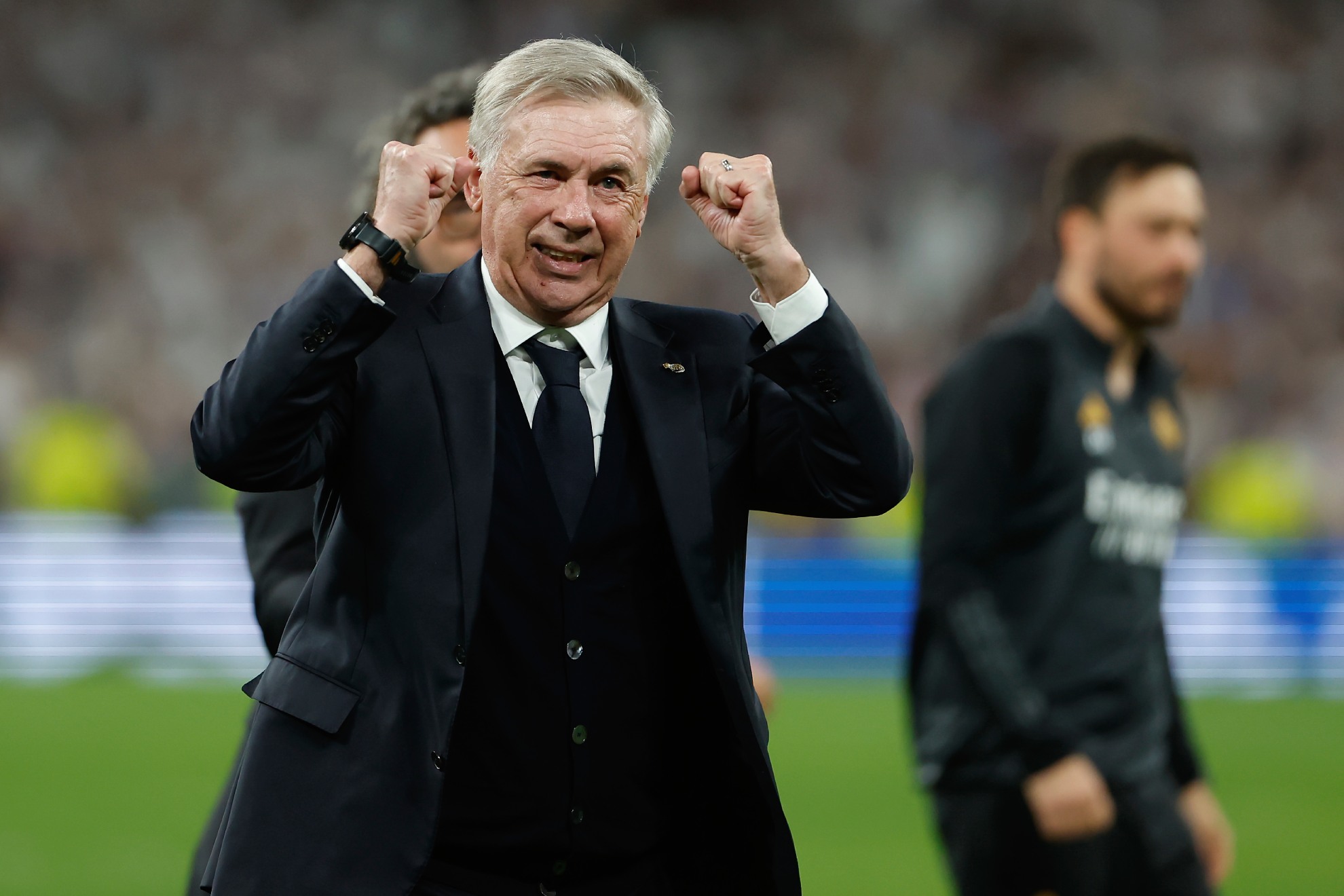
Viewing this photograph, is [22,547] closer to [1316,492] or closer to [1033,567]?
[1033,567]

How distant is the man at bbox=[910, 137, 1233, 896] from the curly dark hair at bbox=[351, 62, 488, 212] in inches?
57.3

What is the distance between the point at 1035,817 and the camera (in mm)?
4090

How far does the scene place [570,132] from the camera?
98.6 inches

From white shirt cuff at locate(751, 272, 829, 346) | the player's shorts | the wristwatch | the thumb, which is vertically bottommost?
the player's shorts

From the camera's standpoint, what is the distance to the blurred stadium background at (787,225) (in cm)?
1172

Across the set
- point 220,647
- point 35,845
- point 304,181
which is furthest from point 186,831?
point 304,181

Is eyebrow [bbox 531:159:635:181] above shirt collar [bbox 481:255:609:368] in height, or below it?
above

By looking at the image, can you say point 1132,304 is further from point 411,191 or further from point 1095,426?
point 411,191

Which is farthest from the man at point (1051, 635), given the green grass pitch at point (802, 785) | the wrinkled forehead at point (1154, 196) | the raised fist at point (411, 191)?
the green grass pitch at point (802, 785)

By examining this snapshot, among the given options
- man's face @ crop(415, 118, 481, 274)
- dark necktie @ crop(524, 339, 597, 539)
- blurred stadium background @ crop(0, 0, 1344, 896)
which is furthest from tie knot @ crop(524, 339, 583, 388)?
blurred stadium background @ crop(0, 0, 1344, 896)

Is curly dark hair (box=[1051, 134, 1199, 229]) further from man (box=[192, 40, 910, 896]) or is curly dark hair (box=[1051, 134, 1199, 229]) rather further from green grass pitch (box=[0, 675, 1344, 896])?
green grass pitch (box=[0, 675, 1344, 896])

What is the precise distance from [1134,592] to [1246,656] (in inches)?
313

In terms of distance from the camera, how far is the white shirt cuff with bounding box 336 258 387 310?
7.64 feet

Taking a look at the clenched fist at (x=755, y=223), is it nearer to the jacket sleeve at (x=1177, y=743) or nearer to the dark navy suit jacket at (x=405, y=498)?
the dark navy suit jacket at (x=405, y=498)
